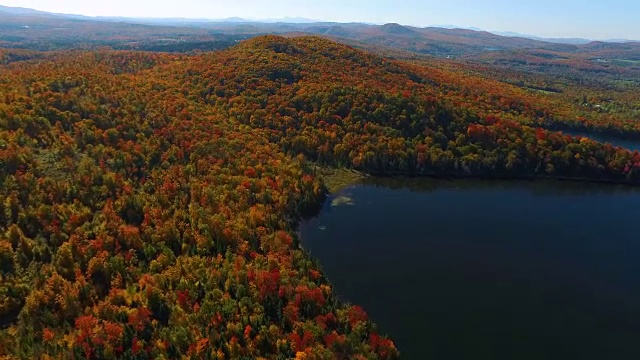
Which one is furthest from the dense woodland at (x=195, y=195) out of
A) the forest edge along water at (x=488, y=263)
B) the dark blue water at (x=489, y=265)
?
the dark blue water at (x=489, y=265)

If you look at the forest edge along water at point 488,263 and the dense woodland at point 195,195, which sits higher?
the dense woodland at point 195,195

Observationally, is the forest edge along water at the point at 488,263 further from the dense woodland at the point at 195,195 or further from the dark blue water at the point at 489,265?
the dense woodland at the point at 195,195

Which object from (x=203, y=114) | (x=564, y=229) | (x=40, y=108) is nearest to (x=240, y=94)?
(x=203, y=114)

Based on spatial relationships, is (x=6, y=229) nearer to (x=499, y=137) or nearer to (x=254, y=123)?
(x=254, y=123)

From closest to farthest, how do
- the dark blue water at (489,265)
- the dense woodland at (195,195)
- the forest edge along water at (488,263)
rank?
the dense woodland at (195,195)
the dark blue water at (489,265)
the forest edge along water at (488,263)

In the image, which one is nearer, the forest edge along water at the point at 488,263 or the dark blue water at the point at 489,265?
the dark blue water at the point at 489,265
